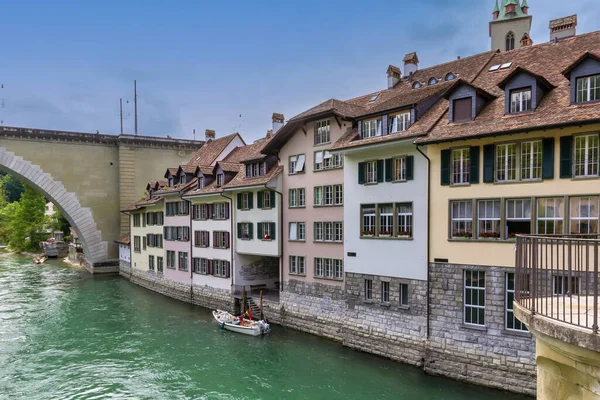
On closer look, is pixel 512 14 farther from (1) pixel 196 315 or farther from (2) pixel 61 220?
(2) pixel 61 220

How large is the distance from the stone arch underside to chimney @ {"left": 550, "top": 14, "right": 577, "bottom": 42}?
4539 cm

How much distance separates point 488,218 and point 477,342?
15.0 feet

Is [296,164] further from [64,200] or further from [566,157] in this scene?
[64,200]

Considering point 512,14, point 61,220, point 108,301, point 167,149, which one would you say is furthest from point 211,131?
point 61,220

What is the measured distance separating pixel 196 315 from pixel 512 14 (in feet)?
133

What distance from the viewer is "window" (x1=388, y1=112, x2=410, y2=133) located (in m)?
19.1

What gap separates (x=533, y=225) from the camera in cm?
1466

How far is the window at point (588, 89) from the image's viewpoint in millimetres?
14000

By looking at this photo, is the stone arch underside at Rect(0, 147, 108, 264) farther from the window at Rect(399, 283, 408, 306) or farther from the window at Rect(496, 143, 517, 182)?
the window at Rect(496, 143, 517, 182)

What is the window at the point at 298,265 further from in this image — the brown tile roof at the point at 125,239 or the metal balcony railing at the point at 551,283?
the brown tile roof at the point at 125,239

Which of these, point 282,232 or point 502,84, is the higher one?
point 502,84

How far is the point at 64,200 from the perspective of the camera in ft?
153

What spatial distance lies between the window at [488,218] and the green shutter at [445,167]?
4.96 ft

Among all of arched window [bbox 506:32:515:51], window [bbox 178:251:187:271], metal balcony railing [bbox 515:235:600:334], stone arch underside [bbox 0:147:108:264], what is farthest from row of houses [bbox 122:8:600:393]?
stone arch underside [bbox 0:147:108:264]
